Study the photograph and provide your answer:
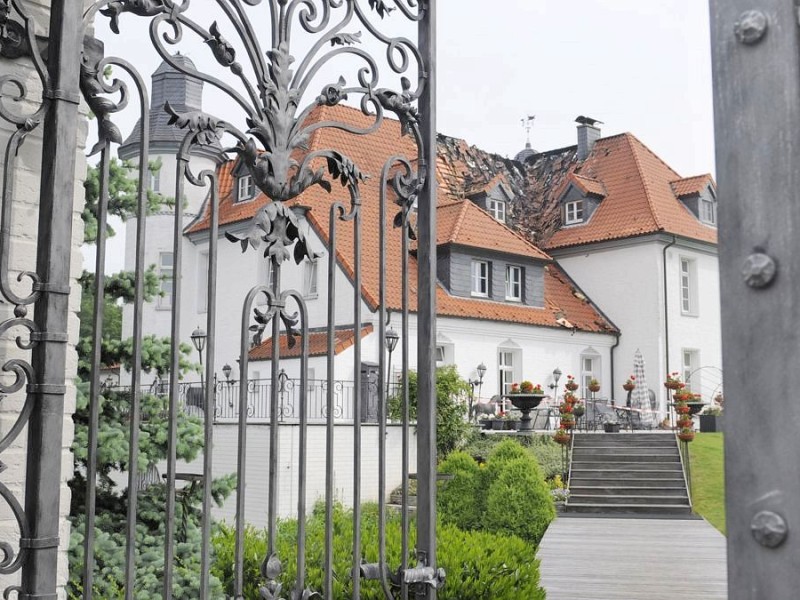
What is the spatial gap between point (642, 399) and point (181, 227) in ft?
68.0

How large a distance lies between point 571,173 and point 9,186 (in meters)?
24.9

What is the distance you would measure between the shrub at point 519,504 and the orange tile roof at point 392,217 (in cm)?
352

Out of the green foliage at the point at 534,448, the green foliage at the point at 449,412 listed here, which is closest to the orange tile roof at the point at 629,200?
the green foliage at the point at 534,448

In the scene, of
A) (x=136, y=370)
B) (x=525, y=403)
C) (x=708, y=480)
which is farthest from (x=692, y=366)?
(x=136, y=370)

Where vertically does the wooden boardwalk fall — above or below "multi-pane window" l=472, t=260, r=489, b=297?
below

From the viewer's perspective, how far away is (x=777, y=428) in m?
0.79

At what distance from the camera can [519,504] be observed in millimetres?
11281

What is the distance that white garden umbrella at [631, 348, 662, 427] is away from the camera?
21844 mm

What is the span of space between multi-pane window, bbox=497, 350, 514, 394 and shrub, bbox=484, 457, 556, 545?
913cm

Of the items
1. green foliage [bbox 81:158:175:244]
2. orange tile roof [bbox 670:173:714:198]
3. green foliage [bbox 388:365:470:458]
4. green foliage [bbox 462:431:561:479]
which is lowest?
green foliage [bbox 462:431:561:479]

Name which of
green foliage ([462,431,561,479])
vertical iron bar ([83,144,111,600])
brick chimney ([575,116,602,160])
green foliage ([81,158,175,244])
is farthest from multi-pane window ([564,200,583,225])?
vertical iron bar ([83,144,111,600])

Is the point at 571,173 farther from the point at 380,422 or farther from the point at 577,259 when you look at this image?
the point at 380,422

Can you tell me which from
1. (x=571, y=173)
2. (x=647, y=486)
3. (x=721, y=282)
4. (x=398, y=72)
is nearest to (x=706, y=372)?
(x=571, y=173)

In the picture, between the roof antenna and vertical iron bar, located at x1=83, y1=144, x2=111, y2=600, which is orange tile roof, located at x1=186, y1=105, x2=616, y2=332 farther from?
vertical iron bar, located at x1=83, y1=144, x2=111, y2=600
